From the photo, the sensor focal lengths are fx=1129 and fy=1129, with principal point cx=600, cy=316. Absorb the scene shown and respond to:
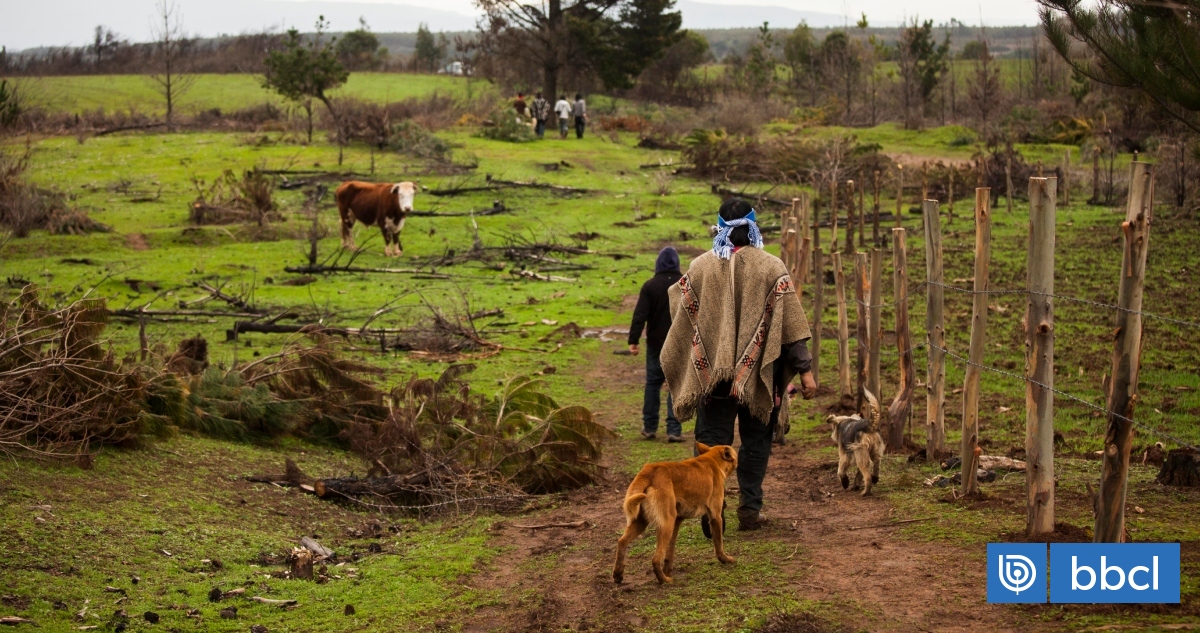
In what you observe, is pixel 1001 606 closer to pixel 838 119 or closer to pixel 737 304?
pixel 737 304

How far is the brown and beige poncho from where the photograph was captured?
620cm

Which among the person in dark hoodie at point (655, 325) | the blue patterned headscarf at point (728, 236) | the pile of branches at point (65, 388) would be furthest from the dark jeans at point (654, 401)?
the pile of branches at point (65, 388)

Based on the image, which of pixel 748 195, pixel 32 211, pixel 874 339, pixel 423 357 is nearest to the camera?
pixel 874 339


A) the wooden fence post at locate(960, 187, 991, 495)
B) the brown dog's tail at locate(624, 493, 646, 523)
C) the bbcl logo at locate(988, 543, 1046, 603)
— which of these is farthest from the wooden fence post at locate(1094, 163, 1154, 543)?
the brown dog's tail at locate(624, 493, 646, 523)

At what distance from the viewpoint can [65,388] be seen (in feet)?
24.1

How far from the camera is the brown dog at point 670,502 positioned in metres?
5.39

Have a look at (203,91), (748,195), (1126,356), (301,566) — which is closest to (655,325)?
(301,566)

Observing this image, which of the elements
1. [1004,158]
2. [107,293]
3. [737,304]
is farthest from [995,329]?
[1004,158]

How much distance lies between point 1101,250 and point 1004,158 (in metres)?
9.70

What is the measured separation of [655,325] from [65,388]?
14.9 ft

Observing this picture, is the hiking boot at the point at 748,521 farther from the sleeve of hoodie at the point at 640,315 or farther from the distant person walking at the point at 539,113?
the distant person walking at the point at 539,113

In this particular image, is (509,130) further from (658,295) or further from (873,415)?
(873,415)

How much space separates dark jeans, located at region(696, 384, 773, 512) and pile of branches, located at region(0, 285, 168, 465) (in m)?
3.86

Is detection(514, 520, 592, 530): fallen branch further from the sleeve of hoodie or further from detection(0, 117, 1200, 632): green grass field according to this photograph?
the sleeve of hoodie
